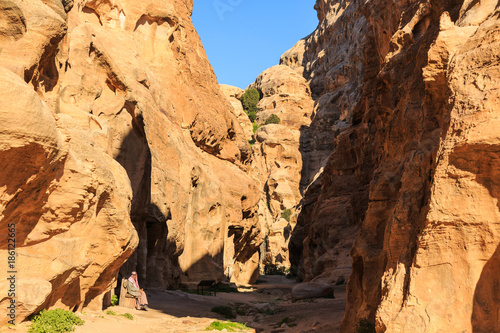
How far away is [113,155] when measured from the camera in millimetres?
20969

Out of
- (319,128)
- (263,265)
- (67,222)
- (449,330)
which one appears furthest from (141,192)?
(319,128)

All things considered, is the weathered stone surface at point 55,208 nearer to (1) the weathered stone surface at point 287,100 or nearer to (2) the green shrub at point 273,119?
(2) the green shrub at point 273,119

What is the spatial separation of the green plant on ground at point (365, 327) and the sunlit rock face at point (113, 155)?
713cm

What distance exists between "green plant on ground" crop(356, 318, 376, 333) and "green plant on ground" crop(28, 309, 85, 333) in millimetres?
6838

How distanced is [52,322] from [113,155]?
36.2ft

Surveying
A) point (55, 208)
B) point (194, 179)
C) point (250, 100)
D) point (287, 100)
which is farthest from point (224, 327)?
point (250, 100)

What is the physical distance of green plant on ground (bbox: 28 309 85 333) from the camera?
10.4m

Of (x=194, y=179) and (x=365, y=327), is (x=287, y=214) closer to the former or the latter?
(x=194, y=179)

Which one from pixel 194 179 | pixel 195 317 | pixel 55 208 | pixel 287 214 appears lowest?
pixel 195 317

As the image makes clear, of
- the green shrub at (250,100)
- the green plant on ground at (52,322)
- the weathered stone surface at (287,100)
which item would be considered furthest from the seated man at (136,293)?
the green shrub at (250,100)

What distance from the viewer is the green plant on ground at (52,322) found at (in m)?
10.4

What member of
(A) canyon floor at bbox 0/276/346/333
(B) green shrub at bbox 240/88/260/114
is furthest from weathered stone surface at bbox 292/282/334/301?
(B) green shrub at bbox 240/88/260/114

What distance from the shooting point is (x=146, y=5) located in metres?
31.6

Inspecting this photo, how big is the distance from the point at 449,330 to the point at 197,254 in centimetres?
2753
